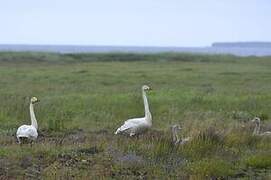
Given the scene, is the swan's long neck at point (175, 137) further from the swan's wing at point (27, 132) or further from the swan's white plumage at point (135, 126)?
the swan's wing at point (27, 132)

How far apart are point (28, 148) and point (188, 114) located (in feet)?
23.4

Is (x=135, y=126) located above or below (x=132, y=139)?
above

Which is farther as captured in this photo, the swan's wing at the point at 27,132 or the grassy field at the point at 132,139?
the swan's wing at the point at 27,132

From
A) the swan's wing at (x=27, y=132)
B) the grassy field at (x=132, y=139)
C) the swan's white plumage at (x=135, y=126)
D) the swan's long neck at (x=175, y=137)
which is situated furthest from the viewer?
the swan's white plumage at (x=135, y=126)

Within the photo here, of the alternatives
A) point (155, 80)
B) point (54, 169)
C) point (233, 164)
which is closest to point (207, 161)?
point (233, 164)

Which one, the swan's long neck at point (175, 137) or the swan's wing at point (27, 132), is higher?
the swan's long neck at point (175, 137)

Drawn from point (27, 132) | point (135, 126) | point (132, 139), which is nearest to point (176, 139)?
point (132, 139)

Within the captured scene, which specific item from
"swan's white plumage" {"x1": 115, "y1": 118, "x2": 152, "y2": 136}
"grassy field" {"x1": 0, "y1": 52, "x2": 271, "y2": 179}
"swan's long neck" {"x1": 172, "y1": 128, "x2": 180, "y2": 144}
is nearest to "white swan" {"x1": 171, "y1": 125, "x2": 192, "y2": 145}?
"swan's long neck" {"x1": 172, "y1": 128, "x2": 180, "y2": 144}

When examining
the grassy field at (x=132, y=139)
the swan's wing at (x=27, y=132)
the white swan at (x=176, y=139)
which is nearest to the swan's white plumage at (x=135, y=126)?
the grassy field at (x=132, y=139)

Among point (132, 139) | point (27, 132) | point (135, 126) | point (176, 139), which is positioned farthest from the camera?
point (135, 126)

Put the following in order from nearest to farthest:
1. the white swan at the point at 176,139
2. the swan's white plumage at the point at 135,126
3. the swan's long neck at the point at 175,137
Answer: the white swan at the point at 176,139, the swan's long neck at the point at 175,137, the swan's white plumage at the point at 135,126

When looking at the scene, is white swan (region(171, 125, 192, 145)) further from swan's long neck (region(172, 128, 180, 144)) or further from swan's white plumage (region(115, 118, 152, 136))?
swan's white plumage (region(115, 118, 152, 136))

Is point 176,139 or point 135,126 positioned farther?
point 135,126

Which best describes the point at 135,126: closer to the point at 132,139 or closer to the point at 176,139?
the point at 132,139
